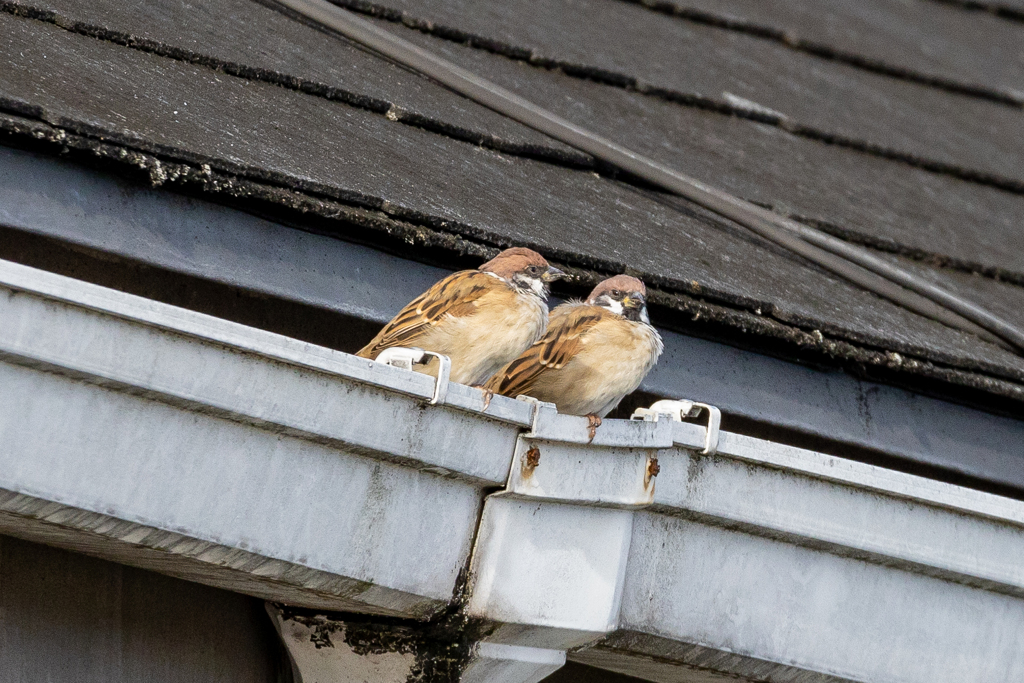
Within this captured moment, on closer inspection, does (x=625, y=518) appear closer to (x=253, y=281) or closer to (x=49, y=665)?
(x=253, y=281)

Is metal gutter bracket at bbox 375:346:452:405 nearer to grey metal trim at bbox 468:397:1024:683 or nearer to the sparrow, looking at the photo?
grey metal trim at bbox 468:397:1024:683

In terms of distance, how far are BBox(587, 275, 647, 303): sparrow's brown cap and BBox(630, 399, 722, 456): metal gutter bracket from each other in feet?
0.83

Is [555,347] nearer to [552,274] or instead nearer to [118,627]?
[552,274]

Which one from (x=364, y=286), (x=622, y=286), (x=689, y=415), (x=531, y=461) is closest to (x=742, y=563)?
(x=689, y=415)

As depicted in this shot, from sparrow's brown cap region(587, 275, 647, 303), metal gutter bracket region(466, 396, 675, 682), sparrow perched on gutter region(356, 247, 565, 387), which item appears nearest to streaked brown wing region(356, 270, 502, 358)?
sparrow perched on gutter region(356, 247, 565, 387)

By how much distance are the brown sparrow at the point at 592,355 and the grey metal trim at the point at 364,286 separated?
58 millimetres

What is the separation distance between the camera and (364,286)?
1.95 meters

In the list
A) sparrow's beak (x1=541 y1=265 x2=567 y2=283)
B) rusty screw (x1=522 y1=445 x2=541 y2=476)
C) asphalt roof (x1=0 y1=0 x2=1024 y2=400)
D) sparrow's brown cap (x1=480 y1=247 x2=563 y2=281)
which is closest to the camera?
rusty screw (x1=522 y1=445 x2=541 y2=476)

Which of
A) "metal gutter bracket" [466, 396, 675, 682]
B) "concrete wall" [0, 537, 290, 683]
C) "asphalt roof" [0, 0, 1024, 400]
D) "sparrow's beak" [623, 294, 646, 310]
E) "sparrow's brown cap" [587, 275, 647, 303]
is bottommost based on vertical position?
"concrete wall" [0, 537, 290, 683]

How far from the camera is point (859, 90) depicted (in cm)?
381

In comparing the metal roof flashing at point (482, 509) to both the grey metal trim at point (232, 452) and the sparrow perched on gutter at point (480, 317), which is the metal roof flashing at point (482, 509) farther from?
the sparrow perched on gutter at point (480, 317)

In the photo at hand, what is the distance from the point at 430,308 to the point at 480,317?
7.9 inches

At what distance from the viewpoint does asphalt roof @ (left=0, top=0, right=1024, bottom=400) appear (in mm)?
1935

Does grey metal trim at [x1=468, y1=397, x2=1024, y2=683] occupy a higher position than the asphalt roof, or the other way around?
the asphalt roof
